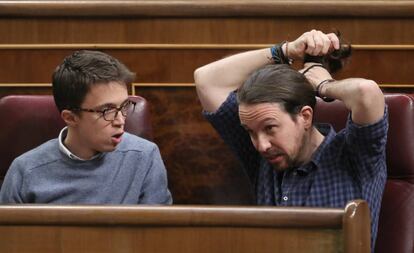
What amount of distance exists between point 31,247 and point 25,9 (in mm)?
746

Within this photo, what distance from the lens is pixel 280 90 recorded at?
3.39 feet

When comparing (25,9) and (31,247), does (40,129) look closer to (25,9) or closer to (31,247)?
(25,9)

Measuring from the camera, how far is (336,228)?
72 centimetres

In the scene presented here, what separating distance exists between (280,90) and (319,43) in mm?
107

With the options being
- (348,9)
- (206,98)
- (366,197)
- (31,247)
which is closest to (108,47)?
(206,98)

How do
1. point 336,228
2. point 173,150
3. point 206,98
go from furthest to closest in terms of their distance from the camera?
point 173,150, point 206,98, point 336,228

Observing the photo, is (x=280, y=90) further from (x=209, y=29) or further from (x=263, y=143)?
(x=209, y=29)

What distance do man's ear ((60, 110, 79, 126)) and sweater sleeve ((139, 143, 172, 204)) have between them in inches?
4.6

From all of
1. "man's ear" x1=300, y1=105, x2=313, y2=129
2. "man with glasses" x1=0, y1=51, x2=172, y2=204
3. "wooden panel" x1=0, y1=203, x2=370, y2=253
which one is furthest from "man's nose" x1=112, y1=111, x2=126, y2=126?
"wooden panel" x1=0, y1=203, x2=370, y2=253

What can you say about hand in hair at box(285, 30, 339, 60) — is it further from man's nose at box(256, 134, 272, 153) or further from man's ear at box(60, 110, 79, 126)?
man's ear at box(60, 110, 79, 126)

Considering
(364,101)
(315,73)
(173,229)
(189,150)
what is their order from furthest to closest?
(189,150) → (315,73) → (364,101) → (173,229)

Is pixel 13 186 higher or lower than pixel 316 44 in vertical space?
lower

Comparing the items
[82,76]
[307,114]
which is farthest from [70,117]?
[307,114]

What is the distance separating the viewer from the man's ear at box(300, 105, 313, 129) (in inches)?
40.8
